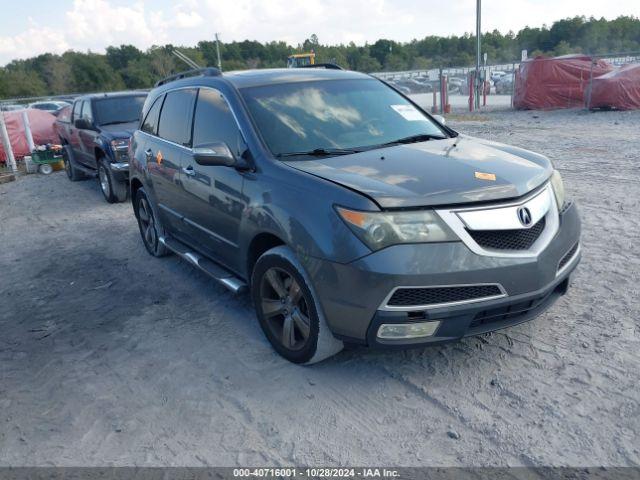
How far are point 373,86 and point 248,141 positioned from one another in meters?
1.45

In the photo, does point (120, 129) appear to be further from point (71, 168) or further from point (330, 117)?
point (330, 117)

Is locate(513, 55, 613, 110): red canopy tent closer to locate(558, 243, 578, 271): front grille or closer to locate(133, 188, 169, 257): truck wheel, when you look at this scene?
locate(133, 188, 169, 257): truck wheel

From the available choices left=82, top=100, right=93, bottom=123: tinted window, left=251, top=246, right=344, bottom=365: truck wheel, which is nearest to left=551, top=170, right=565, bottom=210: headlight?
left=251, top=246, right=344, bottom=365: truck wheel

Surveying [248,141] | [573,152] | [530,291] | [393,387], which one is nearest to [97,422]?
[393,387]

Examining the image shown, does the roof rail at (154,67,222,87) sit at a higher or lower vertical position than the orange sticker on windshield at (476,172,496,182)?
higher

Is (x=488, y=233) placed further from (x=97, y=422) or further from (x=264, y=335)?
(x=97, y=422)

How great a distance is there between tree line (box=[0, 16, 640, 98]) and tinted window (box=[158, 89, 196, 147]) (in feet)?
192

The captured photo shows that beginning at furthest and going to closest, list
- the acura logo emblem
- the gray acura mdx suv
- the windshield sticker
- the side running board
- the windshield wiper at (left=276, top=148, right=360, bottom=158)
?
the windshield sticker
the side running board
the windshield wiper at (left=276, top=148, right=360, bottom=158)
the acura logo emblem
the gray acura mdx suv

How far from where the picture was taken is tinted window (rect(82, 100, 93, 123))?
10.3 meters

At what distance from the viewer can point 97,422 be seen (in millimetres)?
3277

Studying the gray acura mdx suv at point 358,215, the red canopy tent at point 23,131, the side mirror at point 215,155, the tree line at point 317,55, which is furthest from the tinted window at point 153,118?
the tree line at point 317,55

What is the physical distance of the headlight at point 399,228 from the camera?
9.80 ft

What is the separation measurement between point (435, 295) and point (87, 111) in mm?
9540

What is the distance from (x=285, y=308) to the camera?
3668 mm
